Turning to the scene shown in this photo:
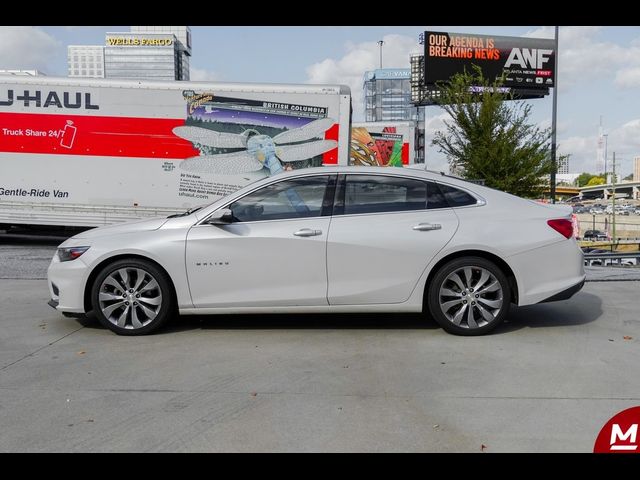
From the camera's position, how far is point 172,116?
39.9 feet

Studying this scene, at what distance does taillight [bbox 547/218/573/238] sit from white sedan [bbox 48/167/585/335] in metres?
0.01

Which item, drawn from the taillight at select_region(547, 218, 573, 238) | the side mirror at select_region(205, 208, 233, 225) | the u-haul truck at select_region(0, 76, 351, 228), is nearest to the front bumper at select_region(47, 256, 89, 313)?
the side mirror at select_region(205, 208, 233, 225)

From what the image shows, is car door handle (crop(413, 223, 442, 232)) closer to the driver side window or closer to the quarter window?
the quarter window

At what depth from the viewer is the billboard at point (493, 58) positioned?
34.6m

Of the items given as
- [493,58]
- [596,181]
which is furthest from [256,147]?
[596,181]

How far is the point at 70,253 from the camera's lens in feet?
19.0

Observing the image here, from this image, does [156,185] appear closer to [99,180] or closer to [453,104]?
[99,180]

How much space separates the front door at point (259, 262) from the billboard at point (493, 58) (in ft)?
99.9

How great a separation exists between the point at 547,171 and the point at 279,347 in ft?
55.7

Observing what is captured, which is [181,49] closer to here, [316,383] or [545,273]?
[545,273]

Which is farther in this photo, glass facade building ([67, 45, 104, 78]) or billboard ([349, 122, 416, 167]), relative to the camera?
glass facade building ([67, 45, 104, 78])

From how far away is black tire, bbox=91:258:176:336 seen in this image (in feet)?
18.6

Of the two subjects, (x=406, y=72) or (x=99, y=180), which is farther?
(x=406, y=72)

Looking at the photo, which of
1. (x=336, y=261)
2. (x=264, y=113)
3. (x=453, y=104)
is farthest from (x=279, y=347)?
(x=453, y=104)
